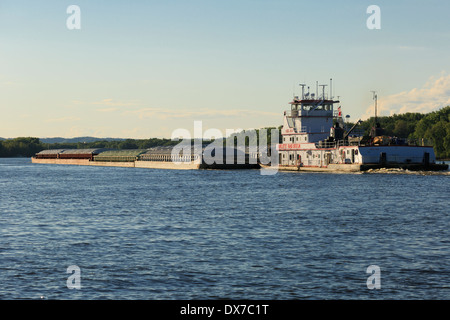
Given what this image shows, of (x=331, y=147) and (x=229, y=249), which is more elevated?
(x=331, y=147)

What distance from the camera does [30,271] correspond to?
2345cm

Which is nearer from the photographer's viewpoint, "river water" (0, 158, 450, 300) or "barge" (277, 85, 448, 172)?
"river water" (0, 158, 450, 300)

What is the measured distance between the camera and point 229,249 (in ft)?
92.3

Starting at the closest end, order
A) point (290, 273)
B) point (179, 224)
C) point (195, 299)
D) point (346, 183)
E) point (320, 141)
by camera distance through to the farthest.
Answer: point (195, 299), point (290, 273), point (179, 224), point (346, 183), point (320, 141)

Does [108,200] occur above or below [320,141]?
below

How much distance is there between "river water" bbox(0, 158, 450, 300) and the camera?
20.6 meters

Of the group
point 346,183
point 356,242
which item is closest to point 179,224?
point 356,242

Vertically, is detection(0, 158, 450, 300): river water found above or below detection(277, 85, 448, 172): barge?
below

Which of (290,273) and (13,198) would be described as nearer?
(290,273)

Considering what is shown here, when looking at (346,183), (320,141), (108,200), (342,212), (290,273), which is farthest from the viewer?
(320,141)

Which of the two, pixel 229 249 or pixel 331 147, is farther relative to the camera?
pixel 331 147

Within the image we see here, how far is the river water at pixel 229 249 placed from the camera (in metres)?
20.6
